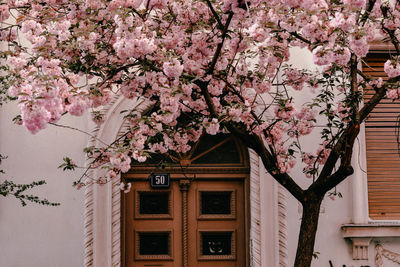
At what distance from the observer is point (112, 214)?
732 centimetres

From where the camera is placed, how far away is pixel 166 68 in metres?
5.10

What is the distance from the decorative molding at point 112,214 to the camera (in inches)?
284

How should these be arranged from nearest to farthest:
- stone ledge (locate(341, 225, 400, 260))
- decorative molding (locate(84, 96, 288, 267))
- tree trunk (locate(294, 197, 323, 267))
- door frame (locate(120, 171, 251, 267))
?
tree trunk (locate(294, 197, 323, 267)) → decorative molding (locate(84, 96, 288, 267)) → stone ledge (locate(341, 225, 400, 260)) → door frame (locate(120, 171, 251, 267))

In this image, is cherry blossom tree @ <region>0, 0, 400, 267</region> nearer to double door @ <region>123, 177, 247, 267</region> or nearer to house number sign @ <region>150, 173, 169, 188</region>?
house number sign @ <region>150, 173, 169, 188</region>

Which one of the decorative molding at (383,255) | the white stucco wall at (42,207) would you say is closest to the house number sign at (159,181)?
the white stucco wall at (42,207)

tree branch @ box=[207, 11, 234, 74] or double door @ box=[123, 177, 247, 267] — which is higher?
tree branch @ box=[207, 11, 234, 74]

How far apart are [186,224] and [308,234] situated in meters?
2.53

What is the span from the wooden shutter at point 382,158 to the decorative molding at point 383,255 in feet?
1.40

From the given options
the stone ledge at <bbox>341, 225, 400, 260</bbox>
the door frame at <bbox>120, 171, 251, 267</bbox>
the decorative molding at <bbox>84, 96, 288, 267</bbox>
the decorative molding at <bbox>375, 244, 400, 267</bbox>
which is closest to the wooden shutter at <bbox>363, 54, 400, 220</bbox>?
the stone ledge at <bbox>341, 225, 400, 260</bbox>

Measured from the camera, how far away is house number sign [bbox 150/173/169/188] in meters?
7.78

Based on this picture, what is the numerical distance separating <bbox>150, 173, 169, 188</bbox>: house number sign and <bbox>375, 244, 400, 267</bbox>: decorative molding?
110 inches

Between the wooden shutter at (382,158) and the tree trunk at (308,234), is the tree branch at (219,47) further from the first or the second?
the wooden shutter at (382,158)

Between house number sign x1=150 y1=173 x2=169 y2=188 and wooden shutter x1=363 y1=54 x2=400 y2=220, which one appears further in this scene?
wooden shutter x1=363 y1=54 x2=400 y2=220

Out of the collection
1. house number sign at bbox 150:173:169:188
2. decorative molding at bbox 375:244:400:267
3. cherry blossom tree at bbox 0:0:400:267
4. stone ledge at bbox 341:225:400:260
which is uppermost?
cherry blossom tree at bbox 0:0:400:267
